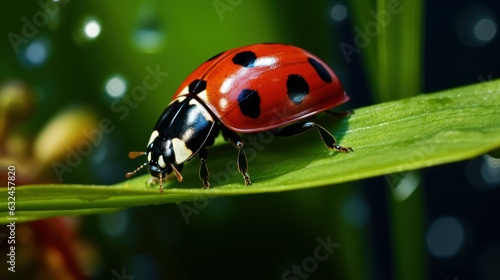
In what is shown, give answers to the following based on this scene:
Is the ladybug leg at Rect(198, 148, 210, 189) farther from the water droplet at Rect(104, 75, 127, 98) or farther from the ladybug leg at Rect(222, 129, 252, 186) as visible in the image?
the water droplet at Rect(104, 75, 127, 98)

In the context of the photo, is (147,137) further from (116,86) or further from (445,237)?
(445,237)

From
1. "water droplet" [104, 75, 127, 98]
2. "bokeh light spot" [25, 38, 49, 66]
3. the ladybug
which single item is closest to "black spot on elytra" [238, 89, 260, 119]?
the ladybug

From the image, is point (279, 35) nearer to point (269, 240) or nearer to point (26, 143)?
point (269, 240)

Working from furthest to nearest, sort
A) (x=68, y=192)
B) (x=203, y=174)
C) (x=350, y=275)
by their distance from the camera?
(x=350, y=275) < (x=203, y=174) < (x=68, y=192)

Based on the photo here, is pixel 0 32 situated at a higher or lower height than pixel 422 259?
higher

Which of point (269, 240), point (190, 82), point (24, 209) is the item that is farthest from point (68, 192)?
point (269, 240)

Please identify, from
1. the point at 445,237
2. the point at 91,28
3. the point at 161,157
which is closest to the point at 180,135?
the point at 161,157

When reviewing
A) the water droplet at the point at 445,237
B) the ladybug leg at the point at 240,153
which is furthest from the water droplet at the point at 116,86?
the water droplet at the point at 445,237
